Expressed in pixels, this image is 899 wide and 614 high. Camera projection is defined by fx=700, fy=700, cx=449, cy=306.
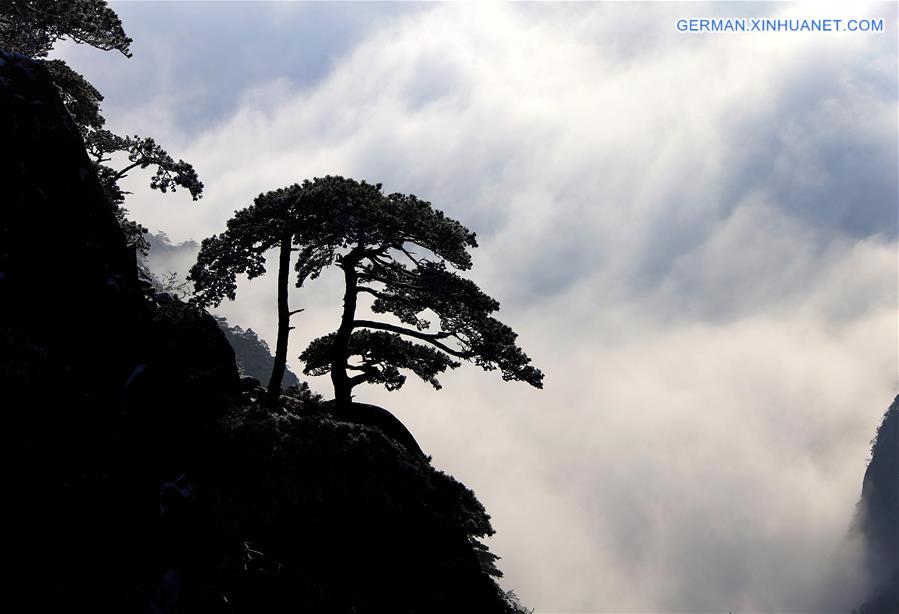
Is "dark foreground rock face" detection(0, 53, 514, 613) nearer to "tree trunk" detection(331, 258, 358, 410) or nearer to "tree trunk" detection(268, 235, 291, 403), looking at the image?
"tree trunk" detection(268, 235, 291, 403)

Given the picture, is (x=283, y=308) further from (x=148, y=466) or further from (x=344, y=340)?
(x=148, y=466)

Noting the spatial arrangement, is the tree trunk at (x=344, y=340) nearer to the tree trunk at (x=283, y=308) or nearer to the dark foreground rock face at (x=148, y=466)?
the tree trunk at (x=283, y=308)

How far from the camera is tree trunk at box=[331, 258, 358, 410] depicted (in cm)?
2733

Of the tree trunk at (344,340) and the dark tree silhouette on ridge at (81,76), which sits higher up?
the dark tree silhouette on ridge at (81,76)

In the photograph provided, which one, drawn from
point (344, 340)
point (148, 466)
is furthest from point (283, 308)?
point (148, 466)

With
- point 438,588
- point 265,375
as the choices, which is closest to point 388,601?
point 438,588

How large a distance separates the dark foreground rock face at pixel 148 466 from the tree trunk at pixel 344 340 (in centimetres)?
470

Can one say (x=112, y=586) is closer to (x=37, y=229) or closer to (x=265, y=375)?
(x=37, y=229)

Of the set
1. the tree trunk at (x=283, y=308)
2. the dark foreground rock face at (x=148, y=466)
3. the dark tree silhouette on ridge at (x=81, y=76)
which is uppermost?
the dark tree silhouette on ridge at (x=81, y=76)

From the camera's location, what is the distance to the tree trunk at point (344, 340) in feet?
89.7

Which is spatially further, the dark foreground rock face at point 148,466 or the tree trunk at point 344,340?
the tree trunk at point 344,340

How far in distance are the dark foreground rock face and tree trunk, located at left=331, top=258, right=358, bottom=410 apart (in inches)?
185

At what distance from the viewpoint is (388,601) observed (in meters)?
19.5

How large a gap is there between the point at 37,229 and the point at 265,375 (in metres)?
173
